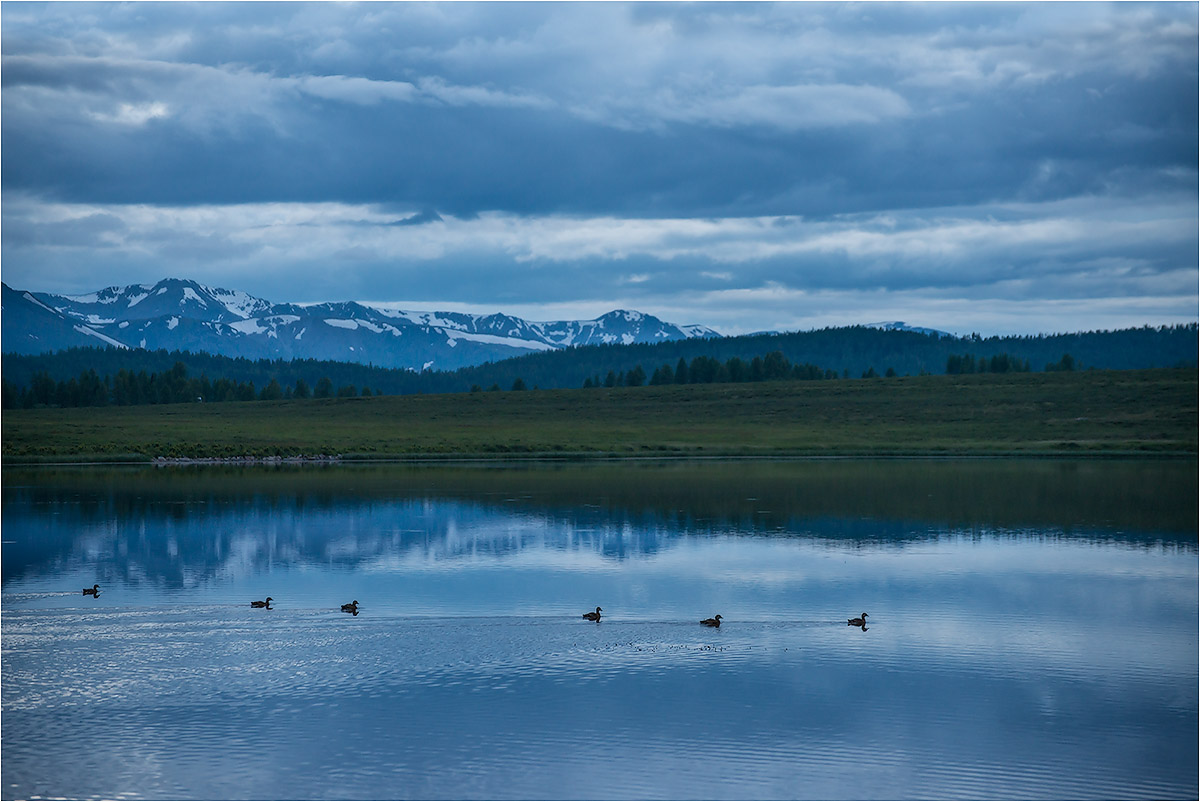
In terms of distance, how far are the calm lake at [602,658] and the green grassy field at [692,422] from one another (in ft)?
165

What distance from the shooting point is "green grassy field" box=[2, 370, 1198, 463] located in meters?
89.8

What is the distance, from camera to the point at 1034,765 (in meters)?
14.6

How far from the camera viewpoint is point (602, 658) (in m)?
19.8

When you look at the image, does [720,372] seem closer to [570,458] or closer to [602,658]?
[570,458]

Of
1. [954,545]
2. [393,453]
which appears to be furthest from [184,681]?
[393,453]

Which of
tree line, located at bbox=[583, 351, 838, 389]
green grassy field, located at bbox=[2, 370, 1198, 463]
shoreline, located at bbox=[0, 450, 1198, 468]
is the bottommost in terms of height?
shoreline, located at bbox=[0, 450, 1198, 468]

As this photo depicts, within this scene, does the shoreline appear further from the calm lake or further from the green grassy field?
the calm lake

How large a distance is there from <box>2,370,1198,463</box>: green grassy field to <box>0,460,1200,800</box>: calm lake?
5036 centimetres

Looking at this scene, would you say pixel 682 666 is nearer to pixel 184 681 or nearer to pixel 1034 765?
pixel 1034 765

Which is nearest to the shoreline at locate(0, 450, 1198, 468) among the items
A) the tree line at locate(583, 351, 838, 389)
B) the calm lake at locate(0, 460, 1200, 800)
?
the calm lake at locate(0, 460, 1200, 800)

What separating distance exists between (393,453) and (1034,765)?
7586cm

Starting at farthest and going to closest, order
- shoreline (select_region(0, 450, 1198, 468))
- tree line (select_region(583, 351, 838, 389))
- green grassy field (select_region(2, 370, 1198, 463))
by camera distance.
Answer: tree line (select_region(583, 351, 838, 389)) < green grassy field (select_region(2, 370, 1198, 463)) < shoreline (select_region(0, 450, 1198, 468))

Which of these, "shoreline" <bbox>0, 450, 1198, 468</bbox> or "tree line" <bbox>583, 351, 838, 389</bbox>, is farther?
"tree line" <bbox>583, 351, 838, 389</bbox>

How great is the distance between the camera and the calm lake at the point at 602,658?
14.4 meters
